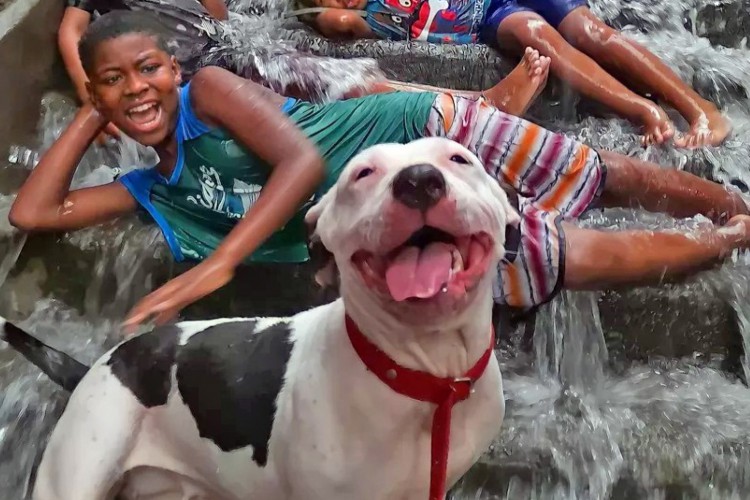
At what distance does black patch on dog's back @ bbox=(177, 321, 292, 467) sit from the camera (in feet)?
3.51

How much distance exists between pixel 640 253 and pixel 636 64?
0.74 metres

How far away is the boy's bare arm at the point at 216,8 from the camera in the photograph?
2.21m

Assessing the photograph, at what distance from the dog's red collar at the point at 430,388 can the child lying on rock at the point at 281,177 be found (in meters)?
0.43

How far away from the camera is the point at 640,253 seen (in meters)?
1.40

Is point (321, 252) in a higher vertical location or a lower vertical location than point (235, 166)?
higher

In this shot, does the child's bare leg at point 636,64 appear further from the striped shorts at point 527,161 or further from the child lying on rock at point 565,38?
the striped shorts at point 527,161

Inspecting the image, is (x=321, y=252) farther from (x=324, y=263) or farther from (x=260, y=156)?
(x=260, y=156)

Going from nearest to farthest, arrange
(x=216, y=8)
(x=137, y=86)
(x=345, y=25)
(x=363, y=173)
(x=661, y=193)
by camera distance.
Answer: (x=363, y=173), (x=137, y=86), (x=661, y=193), (x=345, y=25), (x=216, y=8)

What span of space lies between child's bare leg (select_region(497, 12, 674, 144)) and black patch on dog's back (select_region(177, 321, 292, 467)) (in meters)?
1.12

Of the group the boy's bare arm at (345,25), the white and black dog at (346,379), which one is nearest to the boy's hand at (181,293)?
the white and black dog at (346,379)

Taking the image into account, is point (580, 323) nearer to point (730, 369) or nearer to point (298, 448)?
point (730, 369)

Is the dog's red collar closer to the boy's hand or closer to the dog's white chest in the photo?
the dog's white chest

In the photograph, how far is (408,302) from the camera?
86 centimetres

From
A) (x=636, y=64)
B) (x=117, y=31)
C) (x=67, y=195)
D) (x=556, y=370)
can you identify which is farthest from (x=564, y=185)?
(x=67, y=195)
